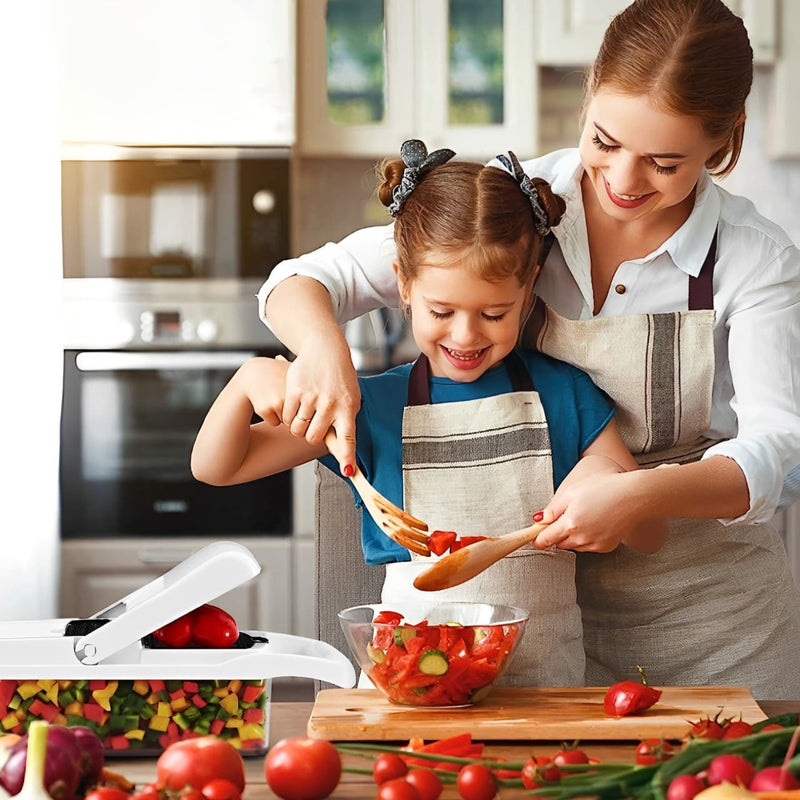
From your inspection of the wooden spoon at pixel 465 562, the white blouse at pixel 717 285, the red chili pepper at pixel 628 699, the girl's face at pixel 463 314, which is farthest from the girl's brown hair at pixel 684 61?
the red chili pepper at pixel 628 699

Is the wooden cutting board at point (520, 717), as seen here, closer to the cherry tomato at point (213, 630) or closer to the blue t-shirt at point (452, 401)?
the cherry tomato at point (213, 630)

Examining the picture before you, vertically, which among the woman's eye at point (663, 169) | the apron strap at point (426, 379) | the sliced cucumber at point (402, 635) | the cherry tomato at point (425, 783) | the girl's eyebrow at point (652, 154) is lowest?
the cherry tomato at point (425, 783)

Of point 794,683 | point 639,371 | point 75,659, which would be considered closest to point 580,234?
point 639,371

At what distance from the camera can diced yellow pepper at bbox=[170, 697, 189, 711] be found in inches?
40.9

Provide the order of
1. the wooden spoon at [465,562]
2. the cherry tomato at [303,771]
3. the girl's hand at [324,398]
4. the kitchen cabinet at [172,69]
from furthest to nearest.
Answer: the kitchen cabinet at [172,69], the girl's hand at [324,398], the wooden spoon at [465,562], the cherry tomato at [303,771]

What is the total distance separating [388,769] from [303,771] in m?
0.07

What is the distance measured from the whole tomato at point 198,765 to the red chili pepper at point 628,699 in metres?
0.39

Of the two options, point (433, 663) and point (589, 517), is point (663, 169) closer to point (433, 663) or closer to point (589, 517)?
point (589, 517)

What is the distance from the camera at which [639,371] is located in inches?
57.8

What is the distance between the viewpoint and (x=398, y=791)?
85cm

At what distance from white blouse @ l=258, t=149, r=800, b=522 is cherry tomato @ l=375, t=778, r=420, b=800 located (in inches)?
25.6

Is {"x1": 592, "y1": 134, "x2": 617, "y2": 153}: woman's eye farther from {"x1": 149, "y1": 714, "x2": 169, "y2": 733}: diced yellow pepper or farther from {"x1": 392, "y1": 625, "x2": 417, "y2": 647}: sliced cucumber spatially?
{"x1": 149, "y1": 714, "x2": 169, "y2": 733}: diced yellow pepper

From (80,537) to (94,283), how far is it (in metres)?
0.67

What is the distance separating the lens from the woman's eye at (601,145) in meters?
1.29
